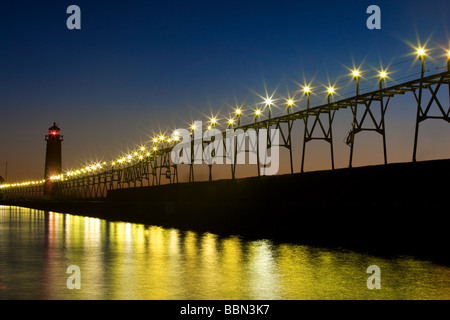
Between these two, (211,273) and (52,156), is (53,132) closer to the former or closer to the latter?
(52,156)

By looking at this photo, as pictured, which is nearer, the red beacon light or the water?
the water

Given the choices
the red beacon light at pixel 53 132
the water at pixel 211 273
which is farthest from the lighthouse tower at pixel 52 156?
the water at pixel 211 273

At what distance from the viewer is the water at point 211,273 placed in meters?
9.73

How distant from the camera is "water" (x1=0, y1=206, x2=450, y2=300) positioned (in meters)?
9.73

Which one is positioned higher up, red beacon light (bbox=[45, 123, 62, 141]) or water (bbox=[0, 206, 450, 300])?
red beacon light (bbox=[45, 123, 62, 141])

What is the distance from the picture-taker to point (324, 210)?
23.2 m

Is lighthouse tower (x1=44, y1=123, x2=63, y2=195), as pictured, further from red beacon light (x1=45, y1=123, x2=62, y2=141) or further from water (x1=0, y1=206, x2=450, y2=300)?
water (x1=0, y1=206, x2=450, y2=300)

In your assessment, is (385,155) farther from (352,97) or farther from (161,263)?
(161,263)

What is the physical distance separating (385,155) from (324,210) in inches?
640

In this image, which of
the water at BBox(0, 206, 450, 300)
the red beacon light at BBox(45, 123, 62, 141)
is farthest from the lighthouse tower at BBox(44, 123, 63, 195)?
the water at BBox(0, 206, 450, 300)

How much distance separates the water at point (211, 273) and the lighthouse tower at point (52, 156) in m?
176

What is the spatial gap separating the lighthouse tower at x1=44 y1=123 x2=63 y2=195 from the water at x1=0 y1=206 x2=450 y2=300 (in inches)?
6942
